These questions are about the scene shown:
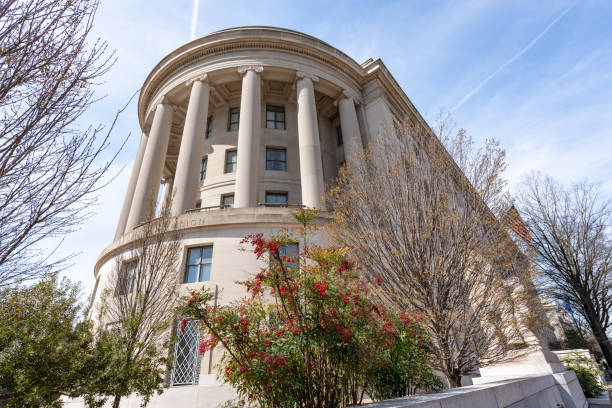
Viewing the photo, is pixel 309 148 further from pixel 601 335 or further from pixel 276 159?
pixel 601 335

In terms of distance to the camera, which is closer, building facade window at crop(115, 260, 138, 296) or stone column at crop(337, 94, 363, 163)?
building facade window at crop(115, 260, 138, 296)

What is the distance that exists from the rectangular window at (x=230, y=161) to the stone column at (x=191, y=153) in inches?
109

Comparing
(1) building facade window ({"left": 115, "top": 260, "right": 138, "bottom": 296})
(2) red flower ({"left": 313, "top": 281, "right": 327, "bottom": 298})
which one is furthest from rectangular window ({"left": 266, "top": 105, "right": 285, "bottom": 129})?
(2) red flower ({"left": 313, "top": 281, "right": 327, "bottom": 298})

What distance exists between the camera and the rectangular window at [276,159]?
74.3 feet

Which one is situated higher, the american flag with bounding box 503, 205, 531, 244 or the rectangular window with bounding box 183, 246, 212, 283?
the rectangular window with bounding box 183, 246, 212, 283

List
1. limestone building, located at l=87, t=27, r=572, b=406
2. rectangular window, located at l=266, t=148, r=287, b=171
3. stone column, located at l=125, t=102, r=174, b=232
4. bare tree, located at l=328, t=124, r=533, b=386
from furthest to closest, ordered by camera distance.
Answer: rectangular window, located at l=266, t=148, r=287, b=171 < stone column, located at l=125, t=102, r=174, b=232 < limestone building, located at l=87, t=27, r=572, b=406 < bare tree, located at l=328, t=124, r=533, b=386

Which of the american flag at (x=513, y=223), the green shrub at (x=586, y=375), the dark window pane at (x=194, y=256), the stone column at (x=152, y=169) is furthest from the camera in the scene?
the stone column at (x=152, y=169)

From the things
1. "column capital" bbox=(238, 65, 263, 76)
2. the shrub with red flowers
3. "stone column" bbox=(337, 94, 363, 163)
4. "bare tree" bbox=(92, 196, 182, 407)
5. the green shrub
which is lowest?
the green shrub

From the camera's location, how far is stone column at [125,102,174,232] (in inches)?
759

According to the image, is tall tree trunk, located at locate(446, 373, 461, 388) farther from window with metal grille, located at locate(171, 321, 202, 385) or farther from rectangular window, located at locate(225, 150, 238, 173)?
rectangular window, located at locate(225, 150, 238, 173)

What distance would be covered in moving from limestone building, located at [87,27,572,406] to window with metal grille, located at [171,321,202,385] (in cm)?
229

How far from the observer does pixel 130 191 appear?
892 inches

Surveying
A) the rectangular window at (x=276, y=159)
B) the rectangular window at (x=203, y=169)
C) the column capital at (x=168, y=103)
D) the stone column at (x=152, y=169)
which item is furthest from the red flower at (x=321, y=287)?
the column capital at (x=168, y=103)

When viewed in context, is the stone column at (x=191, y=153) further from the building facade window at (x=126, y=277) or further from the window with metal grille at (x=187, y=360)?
the window with metal grille at (x=187, y=360)
